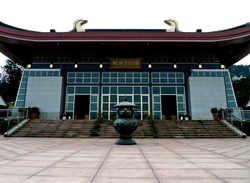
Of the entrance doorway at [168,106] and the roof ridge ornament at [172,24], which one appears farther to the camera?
the roof ridge ornament at [172,24]

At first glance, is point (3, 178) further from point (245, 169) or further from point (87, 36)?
point (87, 36)

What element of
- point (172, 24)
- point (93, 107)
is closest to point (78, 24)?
point (93, 107)

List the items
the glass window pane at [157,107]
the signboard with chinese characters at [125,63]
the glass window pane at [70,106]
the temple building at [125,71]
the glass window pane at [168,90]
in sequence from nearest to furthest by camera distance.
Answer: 1. the temple building at [125,71]
2. the glass window pane at [70,106]
3. the glass window pane at [157,107]
4. the glass window pane at [168,90]
5. the signboard with chinese characters at [125,63]

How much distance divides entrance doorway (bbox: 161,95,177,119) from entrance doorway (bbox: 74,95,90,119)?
8934mm

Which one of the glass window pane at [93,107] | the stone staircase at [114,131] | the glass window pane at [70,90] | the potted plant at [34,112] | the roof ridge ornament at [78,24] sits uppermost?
the roof ridge ornament at [78,24]

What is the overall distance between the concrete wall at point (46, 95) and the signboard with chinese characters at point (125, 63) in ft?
20.6

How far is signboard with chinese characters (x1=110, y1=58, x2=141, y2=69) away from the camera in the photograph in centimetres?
2239

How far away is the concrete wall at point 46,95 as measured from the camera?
20.3 metres

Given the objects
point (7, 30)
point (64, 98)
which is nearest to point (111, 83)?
point (64, 98)

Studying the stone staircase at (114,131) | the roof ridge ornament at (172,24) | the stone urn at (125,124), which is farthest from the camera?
the roof ridge ornament at (172,24)

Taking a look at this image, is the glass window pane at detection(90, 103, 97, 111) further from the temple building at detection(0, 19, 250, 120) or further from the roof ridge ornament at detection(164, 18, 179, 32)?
the roof ridge ornament at detection(164, 18, 179, 32)

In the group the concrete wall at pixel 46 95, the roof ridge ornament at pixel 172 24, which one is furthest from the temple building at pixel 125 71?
the roof ridge ornament at pixel 172 24

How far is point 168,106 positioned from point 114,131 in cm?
986

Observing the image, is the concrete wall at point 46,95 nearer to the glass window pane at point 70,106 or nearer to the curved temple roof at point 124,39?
the glass window pane at point 70,106
